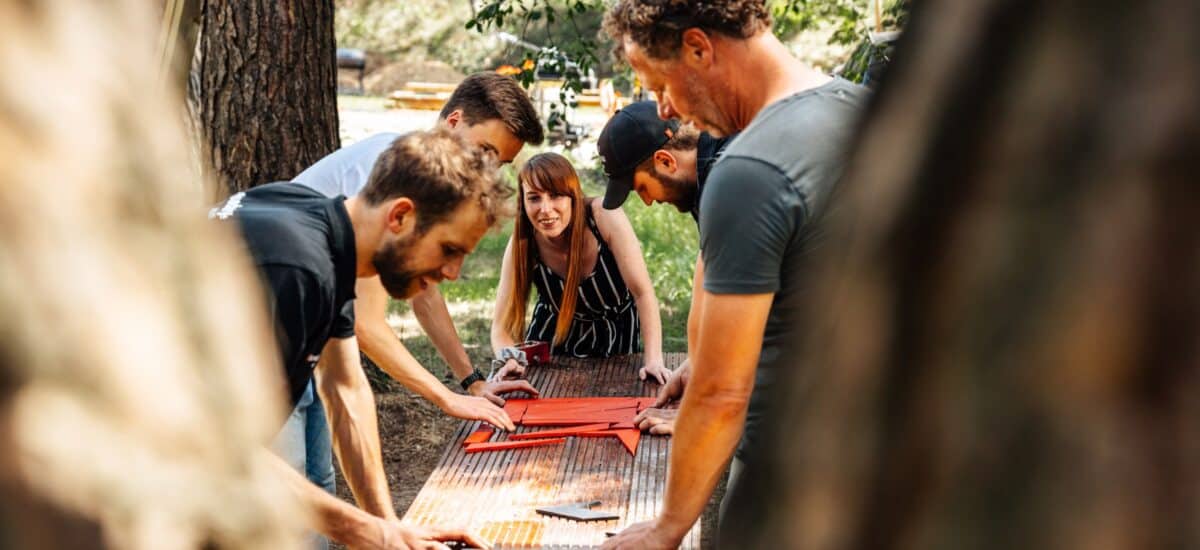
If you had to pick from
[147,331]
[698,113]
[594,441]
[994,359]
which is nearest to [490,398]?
[594,441]

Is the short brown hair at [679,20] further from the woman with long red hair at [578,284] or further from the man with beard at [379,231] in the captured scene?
the woman with long red hair at [578,284]

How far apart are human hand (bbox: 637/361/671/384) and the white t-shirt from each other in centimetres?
140

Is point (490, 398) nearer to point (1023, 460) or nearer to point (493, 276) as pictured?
point (1023, 460)

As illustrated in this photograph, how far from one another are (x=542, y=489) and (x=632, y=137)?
1.11 metres

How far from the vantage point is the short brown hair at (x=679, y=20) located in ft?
8.49

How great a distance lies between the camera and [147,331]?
784 mm

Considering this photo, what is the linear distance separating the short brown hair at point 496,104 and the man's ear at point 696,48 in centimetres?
161

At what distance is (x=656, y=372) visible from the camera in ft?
15.7

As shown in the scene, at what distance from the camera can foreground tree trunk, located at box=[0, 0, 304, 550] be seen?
0.71m

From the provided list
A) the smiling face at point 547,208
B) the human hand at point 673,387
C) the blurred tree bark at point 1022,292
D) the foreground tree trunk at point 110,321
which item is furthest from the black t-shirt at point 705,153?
the blurred tree bark at point 1022,292

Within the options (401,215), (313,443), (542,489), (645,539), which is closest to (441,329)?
(313,443)

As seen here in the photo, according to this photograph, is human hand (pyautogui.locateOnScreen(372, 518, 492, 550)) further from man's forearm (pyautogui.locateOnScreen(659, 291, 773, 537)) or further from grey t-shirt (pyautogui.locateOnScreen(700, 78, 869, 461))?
grey t-shirt (pyautogui.locateOnScreen(700, 78, 869, 461))

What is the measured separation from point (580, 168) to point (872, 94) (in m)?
15.9

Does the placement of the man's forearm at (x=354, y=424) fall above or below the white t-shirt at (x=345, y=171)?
below
